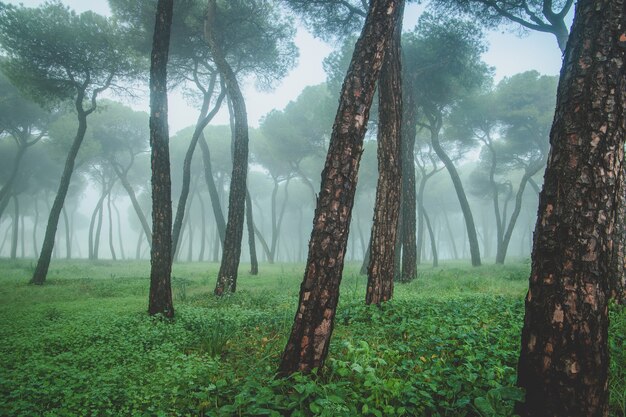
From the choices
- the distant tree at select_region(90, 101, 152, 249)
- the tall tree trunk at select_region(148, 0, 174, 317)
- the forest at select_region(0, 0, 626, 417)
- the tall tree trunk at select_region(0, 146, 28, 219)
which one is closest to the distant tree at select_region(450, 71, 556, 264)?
the forest at select_region(0, 0, 626, 417)

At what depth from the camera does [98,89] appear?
1557 centimetres

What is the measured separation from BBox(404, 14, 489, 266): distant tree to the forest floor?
42.3 feet

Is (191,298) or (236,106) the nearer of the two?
(191,298)

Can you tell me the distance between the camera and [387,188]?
6.64m

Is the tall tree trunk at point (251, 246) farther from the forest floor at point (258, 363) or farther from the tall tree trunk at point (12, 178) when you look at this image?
the tall tree trunk at point (12, 178)

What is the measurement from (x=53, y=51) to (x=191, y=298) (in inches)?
516

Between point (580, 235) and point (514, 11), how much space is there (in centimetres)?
1456

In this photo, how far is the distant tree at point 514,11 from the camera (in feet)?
35.8

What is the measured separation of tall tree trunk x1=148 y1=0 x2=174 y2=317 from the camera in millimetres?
6359

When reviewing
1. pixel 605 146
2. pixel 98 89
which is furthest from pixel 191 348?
pixel 98 89

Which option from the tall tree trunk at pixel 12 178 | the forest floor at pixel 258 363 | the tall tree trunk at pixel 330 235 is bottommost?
the forest floor at pixel 258 363

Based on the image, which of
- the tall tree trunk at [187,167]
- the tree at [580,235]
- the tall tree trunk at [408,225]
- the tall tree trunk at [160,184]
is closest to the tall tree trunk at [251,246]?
the tall tree trunk at [187,167]

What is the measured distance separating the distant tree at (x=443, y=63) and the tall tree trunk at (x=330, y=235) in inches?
515

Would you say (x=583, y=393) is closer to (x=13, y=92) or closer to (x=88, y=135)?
(x=13, y=92)
